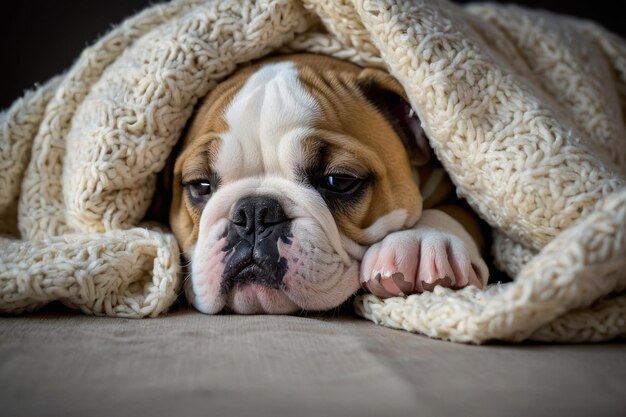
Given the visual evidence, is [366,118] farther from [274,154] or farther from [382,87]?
[274,154]

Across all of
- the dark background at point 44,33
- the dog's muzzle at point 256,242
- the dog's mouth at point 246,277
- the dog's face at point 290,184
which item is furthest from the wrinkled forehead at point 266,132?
the dark background at point 44,33

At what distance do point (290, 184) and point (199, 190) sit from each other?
9.0 inches

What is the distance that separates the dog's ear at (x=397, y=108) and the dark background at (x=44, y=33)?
1176 millimetres

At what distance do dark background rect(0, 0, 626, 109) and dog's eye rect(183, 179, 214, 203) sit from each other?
1092 millimetres

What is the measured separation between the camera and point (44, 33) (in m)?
2.42

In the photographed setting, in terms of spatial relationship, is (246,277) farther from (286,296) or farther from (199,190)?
(199,190)

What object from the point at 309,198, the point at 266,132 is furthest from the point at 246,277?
the point at 266,132

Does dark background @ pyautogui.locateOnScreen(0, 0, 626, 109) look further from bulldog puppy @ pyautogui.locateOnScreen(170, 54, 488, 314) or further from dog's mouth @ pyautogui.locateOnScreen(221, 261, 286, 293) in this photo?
dog's mouth @ pyautogui.locateOnScreen(221, 261, 286, 293)

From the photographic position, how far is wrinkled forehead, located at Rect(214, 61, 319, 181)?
1.46m

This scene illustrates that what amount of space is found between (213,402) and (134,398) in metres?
0.10

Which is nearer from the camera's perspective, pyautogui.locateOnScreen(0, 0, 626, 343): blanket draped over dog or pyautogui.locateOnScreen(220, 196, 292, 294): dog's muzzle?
pyautogui.locateOnScreen(0, 0, 626, 343): blanket draped over dog

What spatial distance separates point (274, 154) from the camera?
1.47 m

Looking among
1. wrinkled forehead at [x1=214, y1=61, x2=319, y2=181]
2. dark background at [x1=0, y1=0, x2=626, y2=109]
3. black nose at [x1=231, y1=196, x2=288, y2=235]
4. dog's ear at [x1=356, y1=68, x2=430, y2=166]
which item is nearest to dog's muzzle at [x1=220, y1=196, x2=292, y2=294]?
black nose at [x1=231, y1=196, x2=288, y2=235]

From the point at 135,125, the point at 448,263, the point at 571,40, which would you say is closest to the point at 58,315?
the point at 135,125
